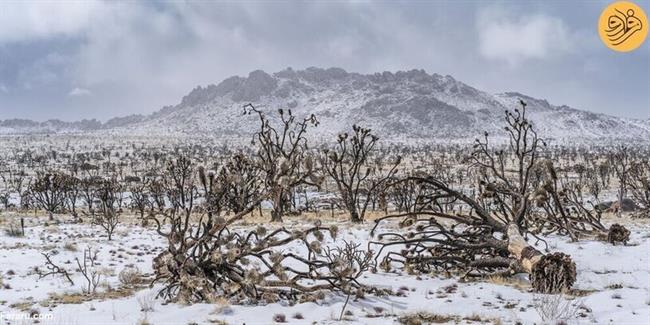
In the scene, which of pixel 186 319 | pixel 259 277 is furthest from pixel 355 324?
pixel 186 319

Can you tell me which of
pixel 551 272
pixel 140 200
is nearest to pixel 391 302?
pixel 551 272

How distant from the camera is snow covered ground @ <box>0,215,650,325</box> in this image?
20.3 feet

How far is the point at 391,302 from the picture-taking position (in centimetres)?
709

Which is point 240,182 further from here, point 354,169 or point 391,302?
point 354,169

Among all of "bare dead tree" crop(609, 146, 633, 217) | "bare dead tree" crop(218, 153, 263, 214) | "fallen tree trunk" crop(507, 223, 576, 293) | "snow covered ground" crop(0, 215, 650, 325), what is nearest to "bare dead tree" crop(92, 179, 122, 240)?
"bare dead tree" crop(218, 153, 263, 214)

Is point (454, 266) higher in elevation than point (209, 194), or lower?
lower

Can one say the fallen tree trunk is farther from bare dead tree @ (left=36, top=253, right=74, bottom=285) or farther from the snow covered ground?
bare dead tree @ (left=36, top=253, right=74, bottom=285)

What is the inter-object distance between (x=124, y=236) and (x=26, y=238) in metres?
2.75

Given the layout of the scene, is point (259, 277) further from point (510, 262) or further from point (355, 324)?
point (510, 262)

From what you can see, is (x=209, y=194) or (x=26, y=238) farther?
(x=26, y=238)

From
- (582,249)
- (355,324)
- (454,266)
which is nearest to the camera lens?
(355,324)

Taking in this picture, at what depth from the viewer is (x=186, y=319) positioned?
20.6 feet

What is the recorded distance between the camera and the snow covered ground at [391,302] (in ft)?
20.3

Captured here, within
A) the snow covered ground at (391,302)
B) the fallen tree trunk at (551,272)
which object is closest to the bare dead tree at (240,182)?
the snow covered ground at (391,302)
